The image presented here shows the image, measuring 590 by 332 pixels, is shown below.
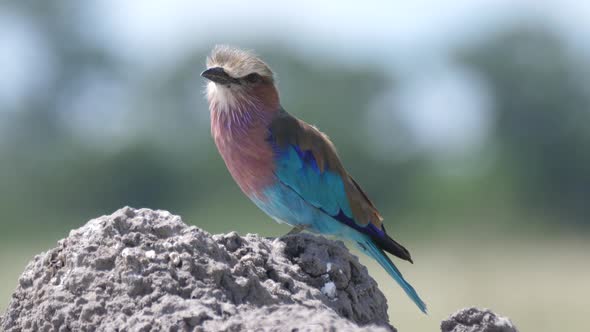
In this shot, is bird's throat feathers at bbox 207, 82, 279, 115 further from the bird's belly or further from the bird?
the bird's belly

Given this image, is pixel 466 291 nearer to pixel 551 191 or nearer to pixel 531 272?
pixel 531 272

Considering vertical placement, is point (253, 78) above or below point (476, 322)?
Answer: above

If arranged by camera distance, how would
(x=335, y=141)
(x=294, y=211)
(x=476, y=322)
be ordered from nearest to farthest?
1. (x=476, y=322)
2. (x=294, y=211)
3. (x=335, y=141)

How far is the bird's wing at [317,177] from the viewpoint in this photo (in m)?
5.87

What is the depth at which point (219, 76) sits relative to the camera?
6.04 meters

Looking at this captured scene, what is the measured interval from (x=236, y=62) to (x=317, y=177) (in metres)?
0.65

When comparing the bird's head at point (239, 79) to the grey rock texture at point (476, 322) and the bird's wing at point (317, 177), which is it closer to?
the bird's wing at point (317, 177)

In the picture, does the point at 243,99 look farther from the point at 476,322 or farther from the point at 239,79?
the point at 476,322

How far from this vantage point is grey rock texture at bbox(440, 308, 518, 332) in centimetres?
444

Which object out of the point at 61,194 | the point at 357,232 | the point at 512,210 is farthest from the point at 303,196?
the point at 61,194

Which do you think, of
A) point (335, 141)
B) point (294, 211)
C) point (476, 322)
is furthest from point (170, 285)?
point (335, 141)

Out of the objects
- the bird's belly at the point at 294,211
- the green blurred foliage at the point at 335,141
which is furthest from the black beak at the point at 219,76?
the green blurred foliage at the point at 335,141

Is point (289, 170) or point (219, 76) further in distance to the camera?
point (219, 76)

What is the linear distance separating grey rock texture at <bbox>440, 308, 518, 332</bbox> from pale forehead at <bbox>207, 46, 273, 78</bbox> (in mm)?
1957
